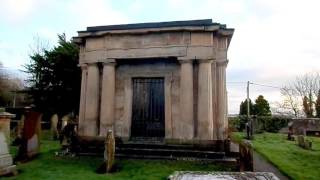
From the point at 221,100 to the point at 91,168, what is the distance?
A: 5465 millimetres

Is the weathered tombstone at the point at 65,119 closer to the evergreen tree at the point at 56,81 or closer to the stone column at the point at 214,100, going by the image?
the evergreen tree at the point at 56,81

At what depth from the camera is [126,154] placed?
11062 mm

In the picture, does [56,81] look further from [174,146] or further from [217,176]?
[217,176]

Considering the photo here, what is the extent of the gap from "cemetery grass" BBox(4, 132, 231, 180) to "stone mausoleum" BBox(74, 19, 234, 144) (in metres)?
1.61

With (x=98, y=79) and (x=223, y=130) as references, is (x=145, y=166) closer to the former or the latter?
(x=223, y=130)

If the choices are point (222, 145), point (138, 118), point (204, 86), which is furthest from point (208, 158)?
point (138, 118)

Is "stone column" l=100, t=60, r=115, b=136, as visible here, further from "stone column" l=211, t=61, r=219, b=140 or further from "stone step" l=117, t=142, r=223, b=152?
"stone column" l=211, t=61, r=219, b=140

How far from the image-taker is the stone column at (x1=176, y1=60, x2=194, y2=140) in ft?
37.7

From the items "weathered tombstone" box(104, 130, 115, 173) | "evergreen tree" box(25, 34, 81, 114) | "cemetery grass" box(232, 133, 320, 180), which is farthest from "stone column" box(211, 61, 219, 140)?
"evergreen tree" box(25, 34, 81, 114)

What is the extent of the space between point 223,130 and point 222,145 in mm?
964

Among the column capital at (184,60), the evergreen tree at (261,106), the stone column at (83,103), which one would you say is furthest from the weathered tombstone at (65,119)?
the evergreen tree at (261,106)

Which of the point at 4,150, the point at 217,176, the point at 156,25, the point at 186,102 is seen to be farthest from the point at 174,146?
the point at 217,176

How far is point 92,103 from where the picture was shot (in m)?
12.6

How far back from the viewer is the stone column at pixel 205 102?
11320mm
